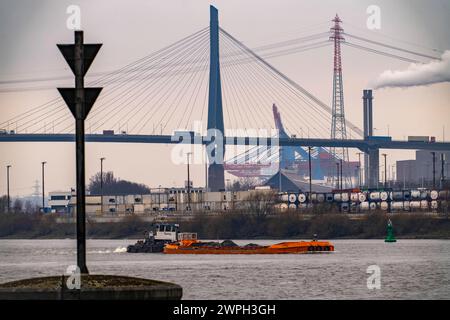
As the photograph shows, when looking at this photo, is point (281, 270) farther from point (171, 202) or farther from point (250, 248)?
point (171, 202)

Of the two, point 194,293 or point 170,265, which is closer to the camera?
point 194,293

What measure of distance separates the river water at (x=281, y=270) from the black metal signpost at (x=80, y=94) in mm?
18433

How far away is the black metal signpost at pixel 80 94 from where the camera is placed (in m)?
28.7

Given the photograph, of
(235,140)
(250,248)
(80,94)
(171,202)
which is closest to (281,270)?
(250,248)

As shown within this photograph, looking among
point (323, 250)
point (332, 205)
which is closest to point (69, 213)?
point (332, 205)

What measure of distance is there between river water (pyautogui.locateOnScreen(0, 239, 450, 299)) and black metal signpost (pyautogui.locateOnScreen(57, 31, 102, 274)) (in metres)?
18.4

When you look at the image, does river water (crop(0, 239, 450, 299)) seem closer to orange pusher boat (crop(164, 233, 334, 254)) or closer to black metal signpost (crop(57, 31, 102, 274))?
orange pusher boat (crop(164, 233, 334, 254))

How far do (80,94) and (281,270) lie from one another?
3961 cm

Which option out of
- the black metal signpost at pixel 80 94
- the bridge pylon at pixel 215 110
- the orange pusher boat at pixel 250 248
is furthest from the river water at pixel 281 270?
the bridge pylon at pixel 215 110

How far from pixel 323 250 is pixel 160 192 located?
85.7 metres

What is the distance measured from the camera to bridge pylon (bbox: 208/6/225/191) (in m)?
162

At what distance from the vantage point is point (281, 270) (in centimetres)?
6744
